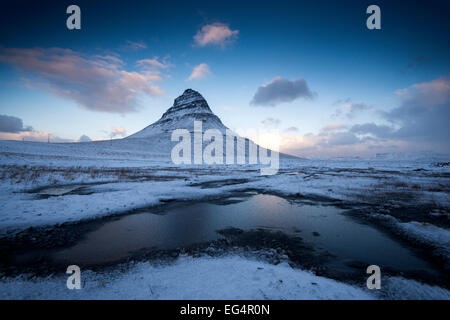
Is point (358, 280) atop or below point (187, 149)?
below

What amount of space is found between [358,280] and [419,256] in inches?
125

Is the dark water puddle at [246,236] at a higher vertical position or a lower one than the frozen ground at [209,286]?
lower

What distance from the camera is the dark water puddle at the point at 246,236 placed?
5445mm

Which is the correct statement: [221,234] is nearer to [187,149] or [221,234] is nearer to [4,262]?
[4,262]

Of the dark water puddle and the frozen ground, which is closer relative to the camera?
the frozen ground

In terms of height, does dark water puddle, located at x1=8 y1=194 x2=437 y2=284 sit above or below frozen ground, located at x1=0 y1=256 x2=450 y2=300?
below

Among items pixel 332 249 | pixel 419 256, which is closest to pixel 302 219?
pixel 332 249

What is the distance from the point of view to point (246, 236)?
735 cm

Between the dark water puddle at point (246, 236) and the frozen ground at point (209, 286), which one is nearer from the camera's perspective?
the frozen ground at point (209, 286)

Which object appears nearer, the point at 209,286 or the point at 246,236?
the point at 209,286

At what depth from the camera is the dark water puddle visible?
5.45m

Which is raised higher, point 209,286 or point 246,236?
point 209,286

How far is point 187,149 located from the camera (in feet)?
528
